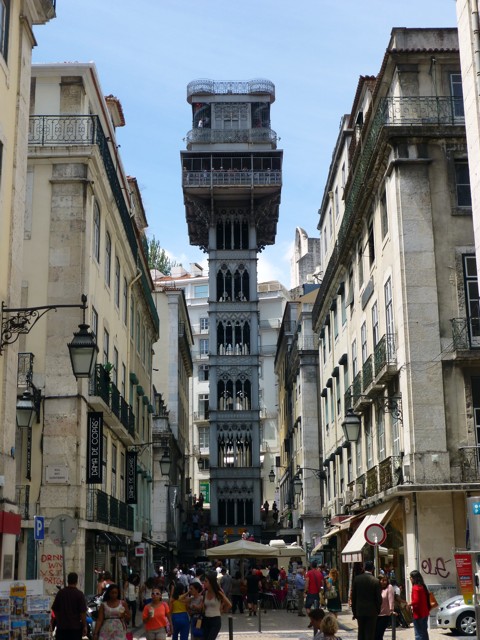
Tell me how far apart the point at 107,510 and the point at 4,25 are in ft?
51.8

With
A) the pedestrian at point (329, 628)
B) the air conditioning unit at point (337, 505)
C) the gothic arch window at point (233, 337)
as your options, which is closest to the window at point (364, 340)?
the air conditioning unit at point (337, 505)

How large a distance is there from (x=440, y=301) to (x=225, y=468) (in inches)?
1706

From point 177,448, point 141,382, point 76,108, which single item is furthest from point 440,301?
point 177,448

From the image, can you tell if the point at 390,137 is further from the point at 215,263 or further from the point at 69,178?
the point at 215,263

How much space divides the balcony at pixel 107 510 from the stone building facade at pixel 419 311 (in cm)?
693

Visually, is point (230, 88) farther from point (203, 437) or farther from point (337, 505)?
point (337, 505)

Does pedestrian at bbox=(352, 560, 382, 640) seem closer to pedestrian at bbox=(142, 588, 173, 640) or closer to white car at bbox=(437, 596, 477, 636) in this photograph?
pedestrian at bbox=(142, 588, 173, 640)

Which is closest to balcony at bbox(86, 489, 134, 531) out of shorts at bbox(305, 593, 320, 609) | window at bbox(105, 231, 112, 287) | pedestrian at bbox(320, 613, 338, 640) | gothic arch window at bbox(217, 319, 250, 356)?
shorts at bbox(305, 593, 320, 609)

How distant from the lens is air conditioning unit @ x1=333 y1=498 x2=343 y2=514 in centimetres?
3873

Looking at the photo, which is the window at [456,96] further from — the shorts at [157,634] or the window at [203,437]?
the window at [203,437]

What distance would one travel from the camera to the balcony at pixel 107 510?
26156 mm

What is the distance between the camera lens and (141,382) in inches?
1624

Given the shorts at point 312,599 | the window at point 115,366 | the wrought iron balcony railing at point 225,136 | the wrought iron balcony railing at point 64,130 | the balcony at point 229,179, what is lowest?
the shorts at point 312,599

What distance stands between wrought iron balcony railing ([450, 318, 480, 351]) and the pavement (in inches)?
275
